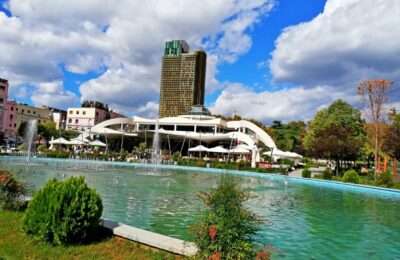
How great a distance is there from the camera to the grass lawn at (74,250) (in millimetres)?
4539

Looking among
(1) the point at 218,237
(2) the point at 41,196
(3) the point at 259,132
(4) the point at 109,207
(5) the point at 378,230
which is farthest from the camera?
(3) the point at 259,132

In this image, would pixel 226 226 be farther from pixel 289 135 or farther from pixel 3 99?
pixel 3 99

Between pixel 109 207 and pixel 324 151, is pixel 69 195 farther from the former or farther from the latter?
pixel 324 151

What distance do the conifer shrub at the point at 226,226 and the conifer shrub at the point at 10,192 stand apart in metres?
4.51

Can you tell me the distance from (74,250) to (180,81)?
104 meters

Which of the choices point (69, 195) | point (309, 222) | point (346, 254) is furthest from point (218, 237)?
point (309, 222)

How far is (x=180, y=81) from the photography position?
107 meters

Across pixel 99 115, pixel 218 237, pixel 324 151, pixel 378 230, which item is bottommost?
pixel 378 230

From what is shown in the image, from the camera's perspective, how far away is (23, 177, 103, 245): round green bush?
191 inches

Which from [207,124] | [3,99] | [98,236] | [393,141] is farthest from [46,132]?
[98,236]

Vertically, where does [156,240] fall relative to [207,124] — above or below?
below

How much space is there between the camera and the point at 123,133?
174 ft

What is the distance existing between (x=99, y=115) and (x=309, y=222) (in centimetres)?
7692

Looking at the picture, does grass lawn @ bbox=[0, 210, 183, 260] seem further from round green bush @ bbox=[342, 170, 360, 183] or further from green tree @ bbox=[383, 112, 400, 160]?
green tree @ bbox=[383, 112, 400, 160]
